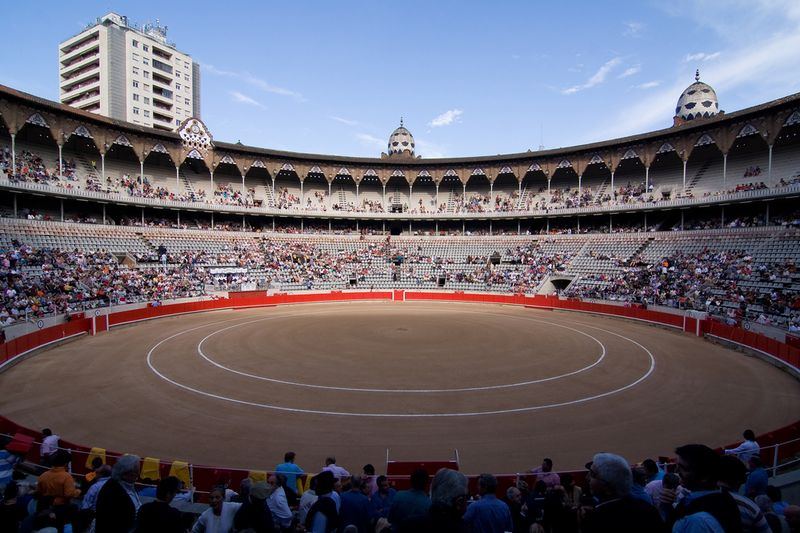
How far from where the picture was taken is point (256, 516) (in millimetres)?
4855

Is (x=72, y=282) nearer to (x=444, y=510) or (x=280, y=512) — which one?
(x=280, y=512)

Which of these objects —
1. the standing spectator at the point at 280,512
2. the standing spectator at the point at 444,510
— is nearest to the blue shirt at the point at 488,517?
the standing spectator at the point at 444,510

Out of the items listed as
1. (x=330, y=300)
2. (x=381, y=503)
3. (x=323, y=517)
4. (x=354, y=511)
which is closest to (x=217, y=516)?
(x=323, y=517)

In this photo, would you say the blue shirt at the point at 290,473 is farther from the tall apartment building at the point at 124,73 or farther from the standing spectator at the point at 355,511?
the tall apartment building at the point at 124,73

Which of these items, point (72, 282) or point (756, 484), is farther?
point (72, 282)

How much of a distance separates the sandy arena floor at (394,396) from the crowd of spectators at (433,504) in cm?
361

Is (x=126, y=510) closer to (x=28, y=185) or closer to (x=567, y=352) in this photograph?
(x=567, y=352)

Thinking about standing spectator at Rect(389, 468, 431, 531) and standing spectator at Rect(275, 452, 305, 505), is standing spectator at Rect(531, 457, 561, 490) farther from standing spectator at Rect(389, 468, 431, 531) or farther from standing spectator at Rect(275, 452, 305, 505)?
standing spectator at Rect(275, 452, 305, 505)

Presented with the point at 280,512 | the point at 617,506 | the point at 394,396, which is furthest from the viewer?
the point at 394,396

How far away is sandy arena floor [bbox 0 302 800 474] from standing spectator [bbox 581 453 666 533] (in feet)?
27.4

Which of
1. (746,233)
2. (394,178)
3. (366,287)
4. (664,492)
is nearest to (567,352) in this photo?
(664,492)

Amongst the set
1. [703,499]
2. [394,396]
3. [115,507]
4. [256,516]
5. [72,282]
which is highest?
[703,499]

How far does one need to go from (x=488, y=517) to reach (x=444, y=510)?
5.35 feet

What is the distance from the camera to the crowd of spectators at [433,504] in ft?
10.5
